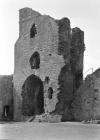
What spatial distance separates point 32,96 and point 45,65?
379cm

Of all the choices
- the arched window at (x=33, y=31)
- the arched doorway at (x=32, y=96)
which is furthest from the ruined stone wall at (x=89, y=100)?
the arched window at (x=33, y=31)

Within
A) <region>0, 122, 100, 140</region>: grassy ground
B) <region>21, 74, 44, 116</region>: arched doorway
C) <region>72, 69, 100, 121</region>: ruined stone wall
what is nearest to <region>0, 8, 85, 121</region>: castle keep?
<region>21, 74, 44, 116</region>: arched doorway

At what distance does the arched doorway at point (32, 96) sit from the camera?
34438 mm

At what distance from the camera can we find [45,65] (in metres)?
32.7

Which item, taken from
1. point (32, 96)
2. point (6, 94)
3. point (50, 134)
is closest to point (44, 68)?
point (32, 96)

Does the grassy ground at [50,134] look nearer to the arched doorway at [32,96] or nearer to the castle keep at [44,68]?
the castle keep at [44,68]

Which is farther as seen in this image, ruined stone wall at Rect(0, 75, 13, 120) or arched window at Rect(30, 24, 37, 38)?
ruined stone wall at Rect(0, 75, 13, 120)

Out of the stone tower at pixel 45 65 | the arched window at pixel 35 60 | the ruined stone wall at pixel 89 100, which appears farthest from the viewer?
the arched window at pixel 35 60

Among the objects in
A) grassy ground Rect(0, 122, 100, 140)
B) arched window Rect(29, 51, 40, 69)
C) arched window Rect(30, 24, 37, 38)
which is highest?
arched window Rect(30, 24, 37, 38)

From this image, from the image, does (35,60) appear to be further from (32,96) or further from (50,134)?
(50,134)

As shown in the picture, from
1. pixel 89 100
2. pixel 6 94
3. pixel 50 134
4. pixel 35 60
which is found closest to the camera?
pixel 50 134

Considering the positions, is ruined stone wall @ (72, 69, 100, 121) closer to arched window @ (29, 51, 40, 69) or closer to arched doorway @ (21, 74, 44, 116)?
arched doorway @ (21, 74, 44, 116)

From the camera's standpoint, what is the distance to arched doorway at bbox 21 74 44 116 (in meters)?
34.4

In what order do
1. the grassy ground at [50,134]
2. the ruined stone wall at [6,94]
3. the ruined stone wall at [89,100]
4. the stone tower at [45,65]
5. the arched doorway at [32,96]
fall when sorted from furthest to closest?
the ruined stone wall at [6,94], the arched doorway at [32,96], the stone tower at [45,65], the ruined stone wall at [89,100], the grassy ground at [50,134]
